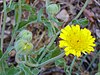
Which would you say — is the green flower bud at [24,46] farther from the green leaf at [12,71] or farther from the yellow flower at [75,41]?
the green leaf at [12,71]

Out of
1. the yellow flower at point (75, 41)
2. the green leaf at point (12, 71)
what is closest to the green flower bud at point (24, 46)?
the yellow flower at point (75, 41)

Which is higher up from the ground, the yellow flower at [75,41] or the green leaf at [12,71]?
the yellow flower at [75,41]

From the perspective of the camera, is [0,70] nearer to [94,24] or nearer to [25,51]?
[25,51]

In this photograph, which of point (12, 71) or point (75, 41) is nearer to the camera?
point (75, 41)

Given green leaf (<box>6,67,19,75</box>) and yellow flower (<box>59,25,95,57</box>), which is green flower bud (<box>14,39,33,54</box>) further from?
green leaf (<box>6,67,19,75</box>)

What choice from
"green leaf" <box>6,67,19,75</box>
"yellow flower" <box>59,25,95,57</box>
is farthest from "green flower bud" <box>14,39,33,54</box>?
"green leaf" <box>6,67,19,75</box>

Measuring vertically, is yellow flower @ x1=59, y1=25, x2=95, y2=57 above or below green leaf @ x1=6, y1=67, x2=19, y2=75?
above

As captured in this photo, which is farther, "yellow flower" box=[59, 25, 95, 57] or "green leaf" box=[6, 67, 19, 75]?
"green leaf" box=[6, 67, 19, 75]

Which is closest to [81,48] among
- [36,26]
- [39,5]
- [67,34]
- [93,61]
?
[67,34]
